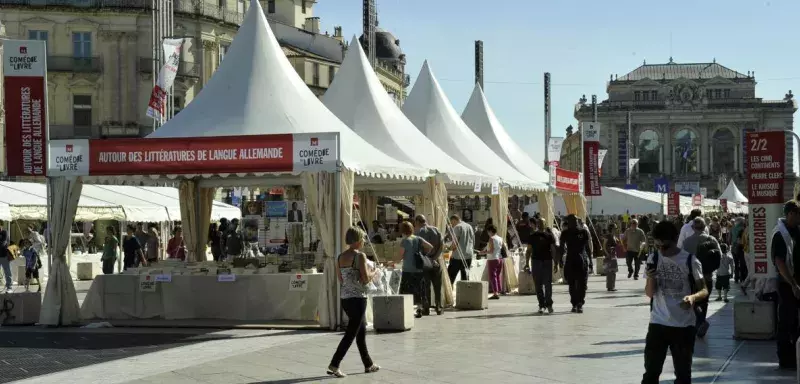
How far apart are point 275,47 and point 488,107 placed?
1647cm

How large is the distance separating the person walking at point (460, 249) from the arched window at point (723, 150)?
122 metres

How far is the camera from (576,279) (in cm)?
1941

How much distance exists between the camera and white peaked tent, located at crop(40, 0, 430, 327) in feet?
55.5

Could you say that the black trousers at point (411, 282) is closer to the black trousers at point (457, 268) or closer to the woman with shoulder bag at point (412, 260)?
the woman with shoulder bag at point (412, 260)

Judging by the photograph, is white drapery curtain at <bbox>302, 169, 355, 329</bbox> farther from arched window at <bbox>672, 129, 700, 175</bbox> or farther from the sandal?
arched window at <bbox>672, 129, 700, 175</bbox>

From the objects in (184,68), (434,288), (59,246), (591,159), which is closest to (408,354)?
(434,288)

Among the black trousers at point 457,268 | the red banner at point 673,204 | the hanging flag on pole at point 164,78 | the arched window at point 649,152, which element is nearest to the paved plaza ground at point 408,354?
the black trousers at point 457,268

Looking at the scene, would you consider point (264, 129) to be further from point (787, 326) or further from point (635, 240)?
point (635, 240)

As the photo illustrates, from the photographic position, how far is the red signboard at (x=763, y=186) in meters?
14.7

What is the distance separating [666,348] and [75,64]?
54.3 metres

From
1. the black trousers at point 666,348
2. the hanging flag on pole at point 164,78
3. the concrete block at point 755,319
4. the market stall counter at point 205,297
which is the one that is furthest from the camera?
the hanging flag on pole at point 164,78

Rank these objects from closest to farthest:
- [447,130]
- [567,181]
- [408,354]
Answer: [408,354], [447,130], [567,181]

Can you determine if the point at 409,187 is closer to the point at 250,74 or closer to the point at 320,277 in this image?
the point at 250,74

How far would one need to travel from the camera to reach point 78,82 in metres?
60.1
